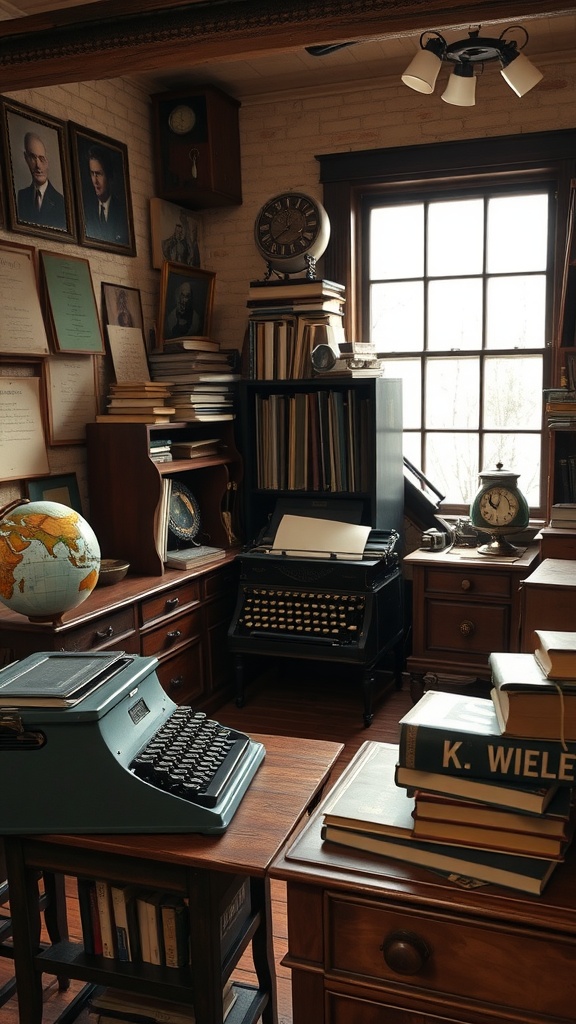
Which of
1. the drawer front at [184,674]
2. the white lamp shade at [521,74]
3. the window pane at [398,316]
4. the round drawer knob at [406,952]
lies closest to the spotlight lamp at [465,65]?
the white lamp shade at [521,74]

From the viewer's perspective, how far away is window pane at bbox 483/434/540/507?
15.6 feet

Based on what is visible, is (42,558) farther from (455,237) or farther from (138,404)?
(455,237)

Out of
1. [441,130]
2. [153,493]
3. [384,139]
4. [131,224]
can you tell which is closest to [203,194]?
Result: [131,224]

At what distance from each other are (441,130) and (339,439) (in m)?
1.75

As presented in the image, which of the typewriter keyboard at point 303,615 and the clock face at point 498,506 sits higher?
the clock face at point 498,506

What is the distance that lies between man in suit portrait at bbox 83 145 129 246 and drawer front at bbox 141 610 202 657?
1913 millimetres

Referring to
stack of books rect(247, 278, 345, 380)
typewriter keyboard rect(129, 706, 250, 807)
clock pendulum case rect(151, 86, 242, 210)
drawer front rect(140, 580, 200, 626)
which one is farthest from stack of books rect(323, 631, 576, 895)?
clock pendulum case rect(151, 86, 242, 210)

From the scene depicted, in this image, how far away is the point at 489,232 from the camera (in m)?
4.71

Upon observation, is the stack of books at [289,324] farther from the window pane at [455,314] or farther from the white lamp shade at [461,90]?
the white lamp shade at [461,90]

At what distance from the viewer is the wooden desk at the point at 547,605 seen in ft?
10.9

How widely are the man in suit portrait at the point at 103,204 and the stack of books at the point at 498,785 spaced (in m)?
3.53

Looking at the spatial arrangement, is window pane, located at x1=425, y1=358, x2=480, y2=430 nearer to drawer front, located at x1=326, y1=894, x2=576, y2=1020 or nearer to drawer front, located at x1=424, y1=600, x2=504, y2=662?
drawer front, located at x1=424, y1=600, x2=504, y2=662

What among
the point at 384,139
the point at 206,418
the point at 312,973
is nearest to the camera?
the point at 312,973

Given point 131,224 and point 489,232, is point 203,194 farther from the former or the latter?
point 489,232
